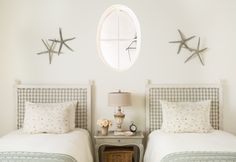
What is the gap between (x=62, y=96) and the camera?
4.14m

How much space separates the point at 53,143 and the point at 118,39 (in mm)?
1740

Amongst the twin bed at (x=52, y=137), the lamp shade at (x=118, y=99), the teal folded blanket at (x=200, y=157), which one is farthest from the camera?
the lamp shade at (x=118, y=99)

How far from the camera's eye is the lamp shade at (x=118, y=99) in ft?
12.5

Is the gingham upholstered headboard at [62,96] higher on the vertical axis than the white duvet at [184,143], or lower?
higher

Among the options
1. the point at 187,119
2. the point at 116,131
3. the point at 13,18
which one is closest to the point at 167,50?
the point at 187,119

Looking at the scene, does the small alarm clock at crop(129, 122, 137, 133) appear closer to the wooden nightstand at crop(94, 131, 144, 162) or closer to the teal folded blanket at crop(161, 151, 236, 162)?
the wooden nightstand at crop(94, 131, 144, 162)

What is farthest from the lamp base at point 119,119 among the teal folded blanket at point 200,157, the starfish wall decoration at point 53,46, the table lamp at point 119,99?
the teal folded blanket at point 200,157

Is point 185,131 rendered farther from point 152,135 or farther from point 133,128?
point 133,128

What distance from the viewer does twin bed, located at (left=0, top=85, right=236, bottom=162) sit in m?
2.74

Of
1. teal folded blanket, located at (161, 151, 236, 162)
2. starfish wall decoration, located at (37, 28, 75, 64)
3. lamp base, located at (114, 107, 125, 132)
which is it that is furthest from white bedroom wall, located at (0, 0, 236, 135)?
teal folded blanket, located at (161, 151, 236, 162)

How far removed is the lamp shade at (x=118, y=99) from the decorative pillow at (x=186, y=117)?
47cm

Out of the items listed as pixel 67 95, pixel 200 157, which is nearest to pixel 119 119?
pixel 67 95

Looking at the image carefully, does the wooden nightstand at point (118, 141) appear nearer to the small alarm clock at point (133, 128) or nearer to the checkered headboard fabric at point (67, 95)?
the small alarm clock at point (133, 128)

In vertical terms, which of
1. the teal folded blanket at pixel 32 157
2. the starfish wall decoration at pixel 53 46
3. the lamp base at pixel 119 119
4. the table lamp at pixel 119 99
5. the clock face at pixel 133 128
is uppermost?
the starfish wall decoration at pixel 53 46
